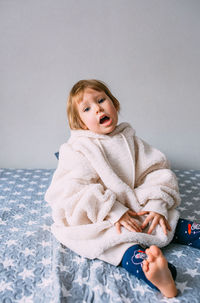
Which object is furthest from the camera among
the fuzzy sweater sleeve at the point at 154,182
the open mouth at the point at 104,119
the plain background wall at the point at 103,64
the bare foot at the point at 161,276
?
the plain background wall at the point at 103,64

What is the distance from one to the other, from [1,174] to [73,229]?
0.93 meters

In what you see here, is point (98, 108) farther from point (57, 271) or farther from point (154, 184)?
point (57, 271)

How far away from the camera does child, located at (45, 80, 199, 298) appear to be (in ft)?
3.32

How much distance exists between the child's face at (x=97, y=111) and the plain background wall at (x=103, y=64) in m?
0.71

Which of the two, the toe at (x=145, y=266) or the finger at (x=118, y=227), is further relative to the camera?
the finger at (x=118, y=227)

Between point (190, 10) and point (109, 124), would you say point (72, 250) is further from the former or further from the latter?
point (190, 10)

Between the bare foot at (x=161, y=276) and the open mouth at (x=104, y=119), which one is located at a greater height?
the open mouth at (x=104, y=119)

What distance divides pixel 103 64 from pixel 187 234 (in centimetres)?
119

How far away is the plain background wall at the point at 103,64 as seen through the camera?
1.85m

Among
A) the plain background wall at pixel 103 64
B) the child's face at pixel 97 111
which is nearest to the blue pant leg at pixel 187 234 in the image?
the child's face at pixel 97 111

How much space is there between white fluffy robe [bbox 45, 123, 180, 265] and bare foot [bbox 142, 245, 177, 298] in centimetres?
16

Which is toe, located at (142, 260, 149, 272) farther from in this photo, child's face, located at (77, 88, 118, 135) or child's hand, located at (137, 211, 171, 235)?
child's face, located at (77, 88, 118, 135)

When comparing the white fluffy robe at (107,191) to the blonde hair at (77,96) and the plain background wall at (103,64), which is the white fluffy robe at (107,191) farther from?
the plain background wall at (103,64)

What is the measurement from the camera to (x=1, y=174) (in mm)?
1854
